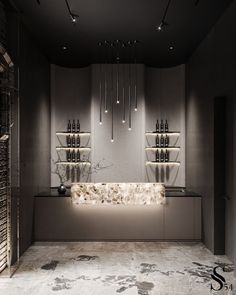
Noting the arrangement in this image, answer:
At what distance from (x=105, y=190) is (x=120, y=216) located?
1.78 ft

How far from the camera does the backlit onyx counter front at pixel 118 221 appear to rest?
6.42 meters

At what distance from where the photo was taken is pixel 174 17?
5.20 metres

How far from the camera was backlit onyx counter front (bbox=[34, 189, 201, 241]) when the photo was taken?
642 centimetres

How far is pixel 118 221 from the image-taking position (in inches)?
253

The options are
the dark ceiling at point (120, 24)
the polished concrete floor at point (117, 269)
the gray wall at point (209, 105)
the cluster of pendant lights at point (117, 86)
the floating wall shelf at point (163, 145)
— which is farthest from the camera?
the floating wall shelf at point (163, 145)

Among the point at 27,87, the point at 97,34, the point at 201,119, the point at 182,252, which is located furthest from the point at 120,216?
the point at 97,34

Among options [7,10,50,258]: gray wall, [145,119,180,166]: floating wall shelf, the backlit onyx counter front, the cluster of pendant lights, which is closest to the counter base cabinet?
the backlit onyx counter front

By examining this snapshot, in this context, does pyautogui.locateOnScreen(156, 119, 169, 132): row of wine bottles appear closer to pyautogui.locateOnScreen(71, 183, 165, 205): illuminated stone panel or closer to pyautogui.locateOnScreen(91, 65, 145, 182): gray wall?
pyautogui.locateOnScreen(91, 65, 145, 182): gray wall

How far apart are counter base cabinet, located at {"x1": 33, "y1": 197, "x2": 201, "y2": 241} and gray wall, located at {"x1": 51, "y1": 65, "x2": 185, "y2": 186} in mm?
1358

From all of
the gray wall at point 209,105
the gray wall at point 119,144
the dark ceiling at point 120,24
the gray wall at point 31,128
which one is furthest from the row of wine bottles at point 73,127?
the gray wall at point 209,105

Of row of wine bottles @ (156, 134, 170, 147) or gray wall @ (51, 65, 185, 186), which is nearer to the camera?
gray wall @ (51, 65, 185, 186)

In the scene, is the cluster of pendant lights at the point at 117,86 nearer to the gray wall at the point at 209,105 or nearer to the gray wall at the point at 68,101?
the gray wall at the point at 68,101

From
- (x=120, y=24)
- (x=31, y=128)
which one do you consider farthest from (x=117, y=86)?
(x=31, y=128)

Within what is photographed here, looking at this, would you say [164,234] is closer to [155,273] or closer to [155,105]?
[155,273]
